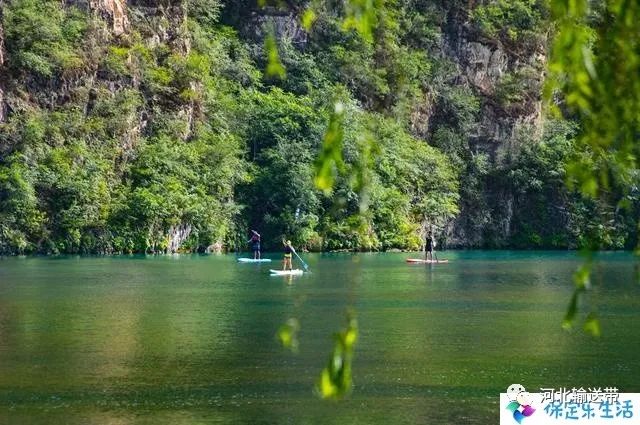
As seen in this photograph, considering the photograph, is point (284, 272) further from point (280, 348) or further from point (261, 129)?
Answer: point (261, 129)

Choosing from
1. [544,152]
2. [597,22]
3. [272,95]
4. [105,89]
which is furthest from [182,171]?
[597,22]

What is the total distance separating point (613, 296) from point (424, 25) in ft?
219

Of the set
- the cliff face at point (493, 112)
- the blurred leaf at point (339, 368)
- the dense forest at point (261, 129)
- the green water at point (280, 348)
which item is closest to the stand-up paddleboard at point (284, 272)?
the green water at point (280, 348)

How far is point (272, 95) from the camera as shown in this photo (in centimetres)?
9456

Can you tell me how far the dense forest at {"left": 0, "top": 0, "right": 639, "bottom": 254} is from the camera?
256 feet

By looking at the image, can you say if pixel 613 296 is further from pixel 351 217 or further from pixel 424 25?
pixel 424 25

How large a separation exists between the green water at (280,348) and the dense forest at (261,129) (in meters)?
25.9

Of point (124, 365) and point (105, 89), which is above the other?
point (105, 89)

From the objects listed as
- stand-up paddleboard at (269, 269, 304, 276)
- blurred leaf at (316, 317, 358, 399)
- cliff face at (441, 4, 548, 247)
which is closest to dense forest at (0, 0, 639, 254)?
cliff face at (441, 4, 548, 247)

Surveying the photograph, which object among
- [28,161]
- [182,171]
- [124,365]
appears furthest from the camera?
[182,171]

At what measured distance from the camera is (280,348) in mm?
26781

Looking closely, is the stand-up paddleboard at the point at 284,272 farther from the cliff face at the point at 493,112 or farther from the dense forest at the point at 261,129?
the cliff face at the point at 493,112

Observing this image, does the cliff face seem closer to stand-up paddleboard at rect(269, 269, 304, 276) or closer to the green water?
stand-up paddleboard at rect(269, 269, 304, 276)

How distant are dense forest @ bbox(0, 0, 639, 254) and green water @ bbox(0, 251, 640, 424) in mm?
25862
